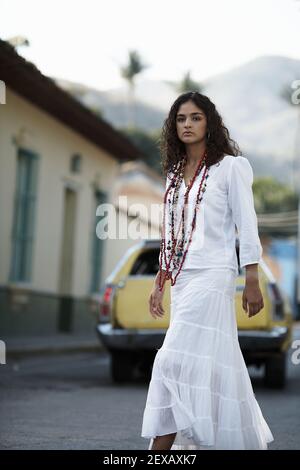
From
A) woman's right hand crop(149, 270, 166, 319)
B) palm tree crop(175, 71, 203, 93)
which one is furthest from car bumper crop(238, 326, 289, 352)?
palm tree crop(175, 71, 203, 93)

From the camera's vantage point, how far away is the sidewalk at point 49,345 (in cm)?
1405

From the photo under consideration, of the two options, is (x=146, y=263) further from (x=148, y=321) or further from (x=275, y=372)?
(x=275, y=372)

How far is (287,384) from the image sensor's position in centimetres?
1135

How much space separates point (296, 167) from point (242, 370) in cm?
7244

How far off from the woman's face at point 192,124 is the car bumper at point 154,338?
535 cm

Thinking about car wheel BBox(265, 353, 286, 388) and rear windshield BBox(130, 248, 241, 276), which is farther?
rear windshield BBox(130, 248, 241, 276)

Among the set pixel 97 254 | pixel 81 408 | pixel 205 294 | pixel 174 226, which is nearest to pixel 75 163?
pixel 97 254

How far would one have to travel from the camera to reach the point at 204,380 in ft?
14.3

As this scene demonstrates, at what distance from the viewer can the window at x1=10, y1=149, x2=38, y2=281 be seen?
18.0m

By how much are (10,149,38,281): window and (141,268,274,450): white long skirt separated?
1356 centimetres

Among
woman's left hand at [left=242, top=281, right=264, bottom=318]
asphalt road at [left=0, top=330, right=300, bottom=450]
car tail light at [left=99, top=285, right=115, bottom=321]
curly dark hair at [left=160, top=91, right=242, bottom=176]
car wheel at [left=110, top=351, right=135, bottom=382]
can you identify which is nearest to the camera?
woman's left hand at [left=242, top=281, right=264, bottom=318]

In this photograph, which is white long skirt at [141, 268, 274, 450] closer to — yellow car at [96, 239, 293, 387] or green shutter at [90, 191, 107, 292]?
yellow car at [96, 239, 293, 387]

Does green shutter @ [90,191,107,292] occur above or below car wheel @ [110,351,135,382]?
above
